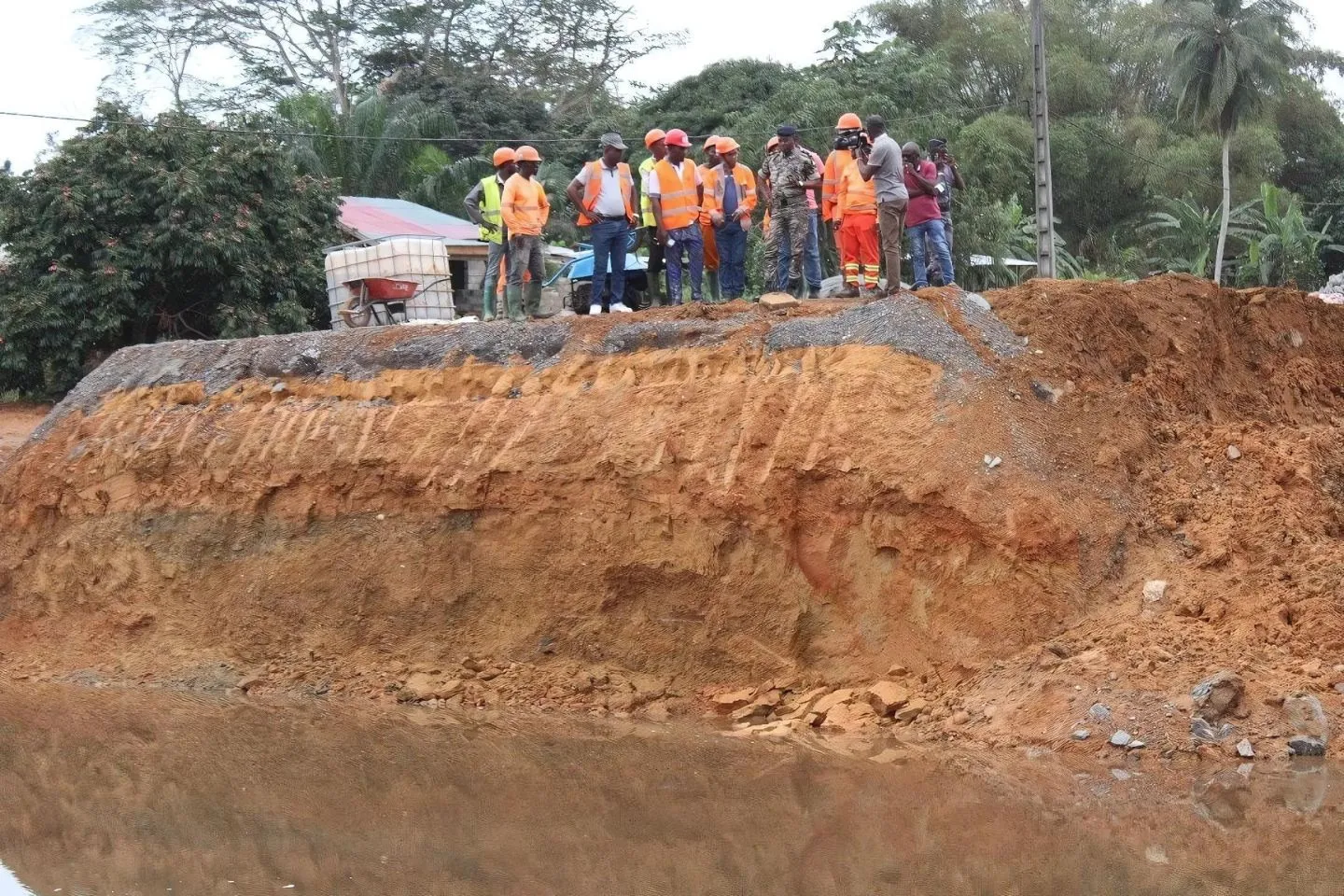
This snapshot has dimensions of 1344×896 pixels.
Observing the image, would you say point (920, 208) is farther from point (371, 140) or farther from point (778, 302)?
point (371, 140)

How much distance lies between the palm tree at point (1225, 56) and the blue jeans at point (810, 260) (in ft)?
60.3

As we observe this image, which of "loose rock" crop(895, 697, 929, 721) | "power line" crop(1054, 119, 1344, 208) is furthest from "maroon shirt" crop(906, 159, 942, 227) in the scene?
"power line" crop(1054, 119, 1344, 208)

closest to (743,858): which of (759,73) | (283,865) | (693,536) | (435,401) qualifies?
(283,865)

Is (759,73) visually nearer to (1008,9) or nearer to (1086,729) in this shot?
(1008,9)

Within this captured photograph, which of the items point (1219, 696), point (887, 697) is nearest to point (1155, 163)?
point (887, 697)

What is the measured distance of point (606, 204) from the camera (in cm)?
1338

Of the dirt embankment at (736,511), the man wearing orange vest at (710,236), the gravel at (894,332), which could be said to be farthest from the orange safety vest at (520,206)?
the gravel at (894,332)

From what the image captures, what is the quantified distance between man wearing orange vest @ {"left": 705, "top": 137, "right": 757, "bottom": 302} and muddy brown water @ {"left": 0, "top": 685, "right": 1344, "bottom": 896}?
5.09m

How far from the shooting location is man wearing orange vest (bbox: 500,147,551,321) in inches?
526

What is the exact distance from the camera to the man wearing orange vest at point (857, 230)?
12469 millimetres

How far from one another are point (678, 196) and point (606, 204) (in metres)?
0.64

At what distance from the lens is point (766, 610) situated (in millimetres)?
10508

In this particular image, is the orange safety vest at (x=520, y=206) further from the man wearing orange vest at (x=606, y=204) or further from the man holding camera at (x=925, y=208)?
the man holding camera at (x=925, y=208)

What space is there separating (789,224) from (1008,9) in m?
29.7
